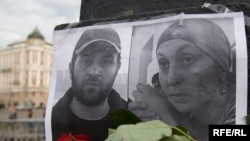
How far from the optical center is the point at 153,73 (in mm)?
355

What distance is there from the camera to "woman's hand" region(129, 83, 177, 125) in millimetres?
347

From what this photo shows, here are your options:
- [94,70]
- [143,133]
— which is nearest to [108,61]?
[94,70]

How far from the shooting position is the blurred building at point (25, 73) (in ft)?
49.0

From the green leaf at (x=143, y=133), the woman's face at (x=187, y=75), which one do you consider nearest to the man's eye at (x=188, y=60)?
the woman's face at (x=187, y=75)

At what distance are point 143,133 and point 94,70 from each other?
0.59ft

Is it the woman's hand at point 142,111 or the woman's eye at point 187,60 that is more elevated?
the woman's eye at point 187,60

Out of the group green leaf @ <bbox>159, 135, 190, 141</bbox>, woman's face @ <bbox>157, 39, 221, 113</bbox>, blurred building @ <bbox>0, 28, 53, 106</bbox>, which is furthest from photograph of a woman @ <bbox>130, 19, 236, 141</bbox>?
blurred building @ <bbox>0, 28, 53, 106</bbox>

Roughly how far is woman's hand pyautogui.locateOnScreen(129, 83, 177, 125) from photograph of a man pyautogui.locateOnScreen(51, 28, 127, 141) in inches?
0.7

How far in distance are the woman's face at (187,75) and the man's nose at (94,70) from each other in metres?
0.07

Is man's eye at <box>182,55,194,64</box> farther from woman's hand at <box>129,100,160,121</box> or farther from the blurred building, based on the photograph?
the blurred building

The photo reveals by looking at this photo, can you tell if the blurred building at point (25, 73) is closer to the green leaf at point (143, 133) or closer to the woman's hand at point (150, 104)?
the woman's hand at point (150, 104)

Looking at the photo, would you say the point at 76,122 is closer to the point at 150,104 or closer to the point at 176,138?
the point at 150,104

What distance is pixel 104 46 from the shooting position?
39cm

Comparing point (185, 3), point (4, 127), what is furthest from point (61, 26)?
→ point (4, 127)
